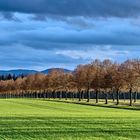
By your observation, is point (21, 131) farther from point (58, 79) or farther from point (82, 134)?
point (58, 79)

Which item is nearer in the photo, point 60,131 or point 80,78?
point 60,131

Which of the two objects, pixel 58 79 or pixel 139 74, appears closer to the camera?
pixel 139 74

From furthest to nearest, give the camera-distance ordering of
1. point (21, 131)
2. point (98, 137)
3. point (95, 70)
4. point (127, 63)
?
1. point (95, 70)
2. point (127, 63)
3. point (21, 131)
4. point (98, 137)

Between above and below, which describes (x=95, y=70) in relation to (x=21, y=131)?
above

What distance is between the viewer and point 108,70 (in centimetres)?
13225

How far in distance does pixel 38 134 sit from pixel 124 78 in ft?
292

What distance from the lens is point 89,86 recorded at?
14275cm

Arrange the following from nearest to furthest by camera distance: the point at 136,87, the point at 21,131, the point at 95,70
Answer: the point at 21,131
the point at 136,87
the point at 95,70

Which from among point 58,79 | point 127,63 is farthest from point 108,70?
point 58,79

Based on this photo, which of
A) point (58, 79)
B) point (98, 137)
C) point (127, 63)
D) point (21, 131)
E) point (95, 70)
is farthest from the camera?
point (58, 79)

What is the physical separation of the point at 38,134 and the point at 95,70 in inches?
4459

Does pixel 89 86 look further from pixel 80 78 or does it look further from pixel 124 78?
pixel 124 78

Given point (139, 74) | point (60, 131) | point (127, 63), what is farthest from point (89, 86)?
point (60, 131)

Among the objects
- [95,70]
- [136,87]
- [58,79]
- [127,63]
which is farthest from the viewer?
[58,79]
